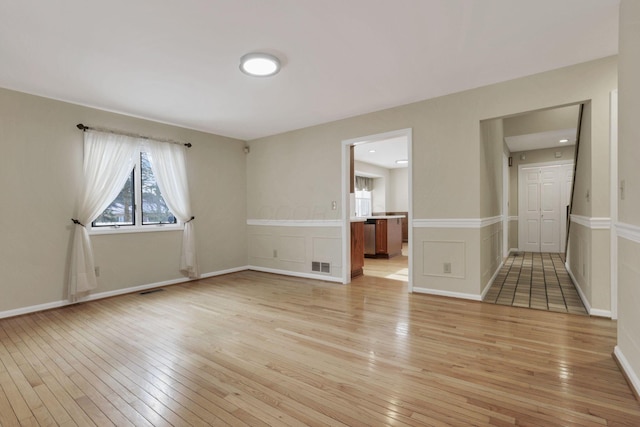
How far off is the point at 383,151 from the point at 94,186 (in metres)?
5.94

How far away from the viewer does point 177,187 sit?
4754 millimetres

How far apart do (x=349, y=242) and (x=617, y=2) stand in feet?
12.0

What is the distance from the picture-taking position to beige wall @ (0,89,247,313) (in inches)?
130

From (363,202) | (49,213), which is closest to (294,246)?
(49,213)

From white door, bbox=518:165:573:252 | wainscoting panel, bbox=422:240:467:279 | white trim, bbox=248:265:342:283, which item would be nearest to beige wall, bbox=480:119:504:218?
wainscoting panel, bbox=422:240:467:279

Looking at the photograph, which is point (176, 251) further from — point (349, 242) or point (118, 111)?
point (349, 242)

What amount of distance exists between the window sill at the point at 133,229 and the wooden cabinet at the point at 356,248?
9.24ft

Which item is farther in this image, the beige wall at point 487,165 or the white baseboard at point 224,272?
the white baseboard at point 224,272

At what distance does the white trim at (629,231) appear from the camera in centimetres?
172

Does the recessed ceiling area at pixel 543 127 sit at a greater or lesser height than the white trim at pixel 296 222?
greater

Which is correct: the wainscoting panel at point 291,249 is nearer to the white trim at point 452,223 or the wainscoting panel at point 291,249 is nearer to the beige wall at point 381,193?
the white trim at point 452,223

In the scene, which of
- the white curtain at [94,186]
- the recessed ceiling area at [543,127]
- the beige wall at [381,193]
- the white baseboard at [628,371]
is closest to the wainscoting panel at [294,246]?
the white curtain at [94,186]

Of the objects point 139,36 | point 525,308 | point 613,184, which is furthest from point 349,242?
point 139,36

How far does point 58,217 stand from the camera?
11.9ft
